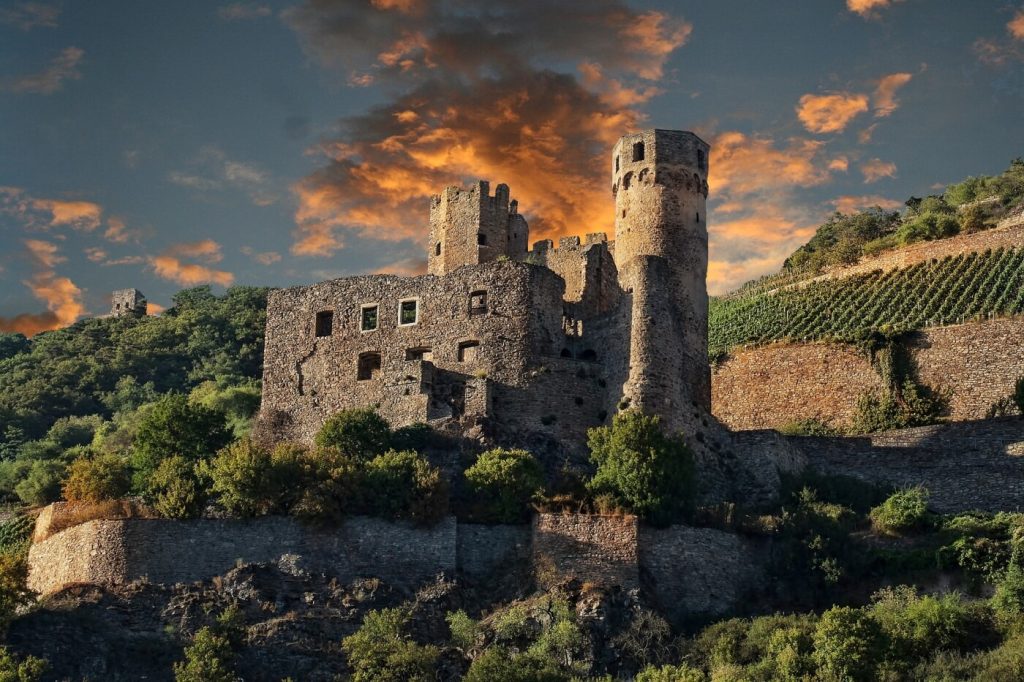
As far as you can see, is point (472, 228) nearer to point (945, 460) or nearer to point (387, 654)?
point (945, 460)

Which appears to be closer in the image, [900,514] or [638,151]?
[900,514]

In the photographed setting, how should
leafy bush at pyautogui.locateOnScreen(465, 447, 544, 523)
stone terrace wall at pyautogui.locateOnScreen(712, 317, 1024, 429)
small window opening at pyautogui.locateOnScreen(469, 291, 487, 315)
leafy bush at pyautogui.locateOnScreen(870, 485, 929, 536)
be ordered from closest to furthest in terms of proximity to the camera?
leafy bush at pyautogui.locateOnScreen(465, 447, 544, 523) < leafy bush at pyautogui.locateOnScreen(870, 485, 929, 536) < small window opening at pyautogui.locateOnScreen(469, 291, 487, 315) < stone terrace wall at pyautogui.locateOnScreen(712, 317, 1024, 429)

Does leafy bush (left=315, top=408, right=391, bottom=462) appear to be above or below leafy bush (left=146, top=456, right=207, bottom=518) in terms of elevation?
above

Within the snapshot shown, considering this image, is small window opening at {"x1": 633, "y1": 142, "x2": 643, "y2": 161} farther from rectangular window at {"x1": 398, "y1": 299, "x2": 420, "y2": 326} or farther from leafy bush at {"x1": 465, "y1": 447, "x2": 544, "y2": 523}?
leafy bush at {"x1": 465, "y1": 447, "x2": 544, "y2": 523}

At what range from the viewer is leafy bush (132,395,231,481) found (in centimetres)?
5150

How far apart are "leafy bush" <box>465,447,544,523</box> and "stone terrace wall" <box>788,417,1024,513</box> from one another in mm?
12116

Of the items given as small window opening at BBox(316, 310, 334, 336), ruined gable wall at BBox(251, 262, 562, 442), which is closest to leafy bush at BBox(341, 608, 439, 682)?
ruined gable wall at BBox(251, 262, 562, 442)

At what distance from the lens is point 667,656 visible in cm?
4134

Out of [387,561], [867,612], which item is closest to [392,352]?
[387,561]

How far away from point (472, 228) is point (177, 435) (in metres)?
14.8

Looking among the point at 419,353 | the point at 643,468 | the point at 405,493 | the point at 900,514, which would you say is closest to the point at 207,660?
the point at 405,493

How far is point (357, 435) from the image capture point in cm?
5022

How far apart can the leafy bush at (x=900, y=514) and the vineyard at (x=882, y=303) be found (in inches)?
644

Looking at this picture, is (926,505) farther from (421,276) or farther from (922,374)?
(421,276)
